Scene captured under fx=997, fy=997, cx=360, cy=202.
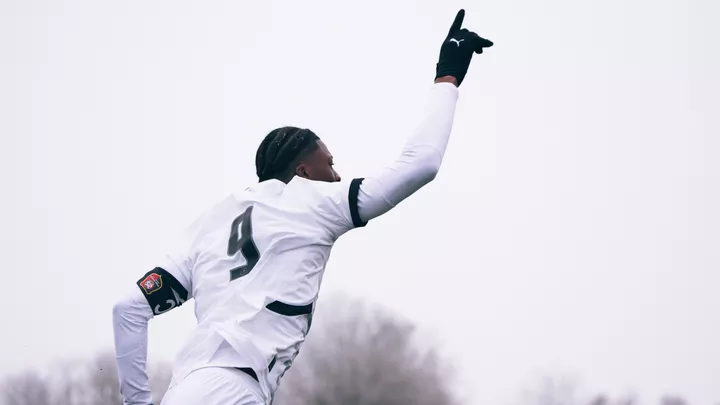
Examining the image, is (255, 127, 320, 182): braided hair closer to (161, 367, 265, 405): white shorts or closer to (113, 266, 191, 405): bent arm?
(113, 266, 191, 405): bent arm

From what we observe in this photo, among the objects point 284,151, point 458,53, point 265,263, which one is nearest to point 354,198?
point 265,263

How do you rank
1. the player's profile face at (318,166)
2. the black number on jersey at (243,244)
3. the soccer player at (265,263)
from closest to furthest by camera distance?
the soccer player at (265,263) → the black number on jersey at (243,244) → the player's profile face at (318,166)

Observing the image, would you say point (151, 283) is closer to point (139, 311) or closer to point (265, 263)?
point (139, 311)

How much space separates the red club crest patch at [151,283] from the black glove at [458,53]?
1654 millimetres

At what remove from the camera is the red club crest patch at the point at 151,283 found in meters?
4.82

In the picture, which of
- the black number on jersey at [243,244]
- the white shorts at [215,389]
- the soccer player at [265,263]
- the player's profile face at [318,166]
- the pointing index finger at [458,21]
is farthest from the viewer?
the player's profile face at [318,166]

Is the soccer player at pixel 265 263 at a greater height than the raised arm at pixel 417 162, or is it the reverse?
the raised arm at pixel 417 162

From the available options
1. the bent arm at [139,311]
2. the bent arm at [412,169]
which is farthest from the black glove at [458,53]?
the bent arm at [139,311]

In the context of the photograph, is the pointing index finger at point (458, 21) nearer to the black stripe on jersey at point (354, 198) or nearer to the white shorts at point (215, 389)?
the black stripe on jersey at point (354, 198)

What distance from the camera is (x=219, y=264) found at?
468cm

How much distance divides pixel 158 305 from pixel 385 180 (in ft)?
4.40

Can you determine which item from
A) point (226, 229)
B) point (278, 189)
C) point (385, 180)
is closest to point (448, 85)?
point (385, 180)

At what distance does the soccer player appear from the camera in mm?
4363

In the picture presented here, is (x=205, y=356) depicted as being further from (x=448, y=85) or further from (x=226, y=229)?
(x=448, y=85)
